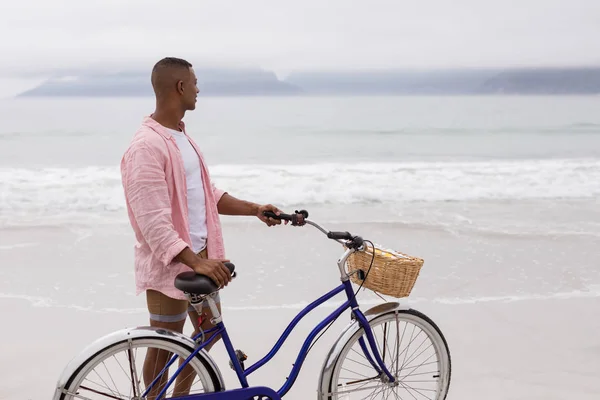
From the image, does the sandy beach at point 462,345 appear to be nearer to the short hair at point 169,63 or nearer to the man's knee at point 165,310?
the man's knee at point 165,310

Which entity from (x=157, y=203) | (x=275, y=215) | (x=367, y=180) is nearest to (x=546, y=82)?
(x=367, y=180)

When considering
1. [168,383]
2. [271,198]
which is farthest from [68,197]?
[168,383]

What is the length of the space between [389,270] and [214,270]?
572 mm

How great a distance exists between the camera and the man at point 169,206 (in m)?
2.16

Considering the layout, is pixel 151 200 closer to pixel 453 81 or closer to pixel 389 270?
pixel 389 270

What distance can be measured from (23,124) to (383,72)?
11454 mm

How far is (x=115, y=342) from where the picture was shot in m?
2.14

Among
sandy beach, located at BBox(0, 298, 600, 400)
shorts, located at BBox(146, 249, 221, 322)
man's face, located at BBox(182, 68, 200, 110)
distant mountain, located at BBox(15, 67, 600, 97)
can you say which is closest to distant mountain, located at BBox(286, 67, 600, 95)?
distant mountain, located at BBox(15, 67, 600, 97)

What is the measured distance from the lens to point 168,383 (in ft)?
7.34

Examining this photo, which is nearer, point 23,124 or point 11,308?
point 11,308

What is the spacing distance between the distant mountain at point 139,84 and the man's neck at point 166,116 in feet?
67.7

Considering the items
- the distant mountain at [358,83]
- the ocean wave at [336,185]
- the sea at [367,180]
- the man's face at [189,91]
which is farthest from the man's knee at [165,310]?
the distant mountain at [358,83]

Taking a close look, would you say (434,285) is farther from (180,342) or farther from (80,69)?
(80,69)

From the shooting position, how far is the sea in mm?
5316
